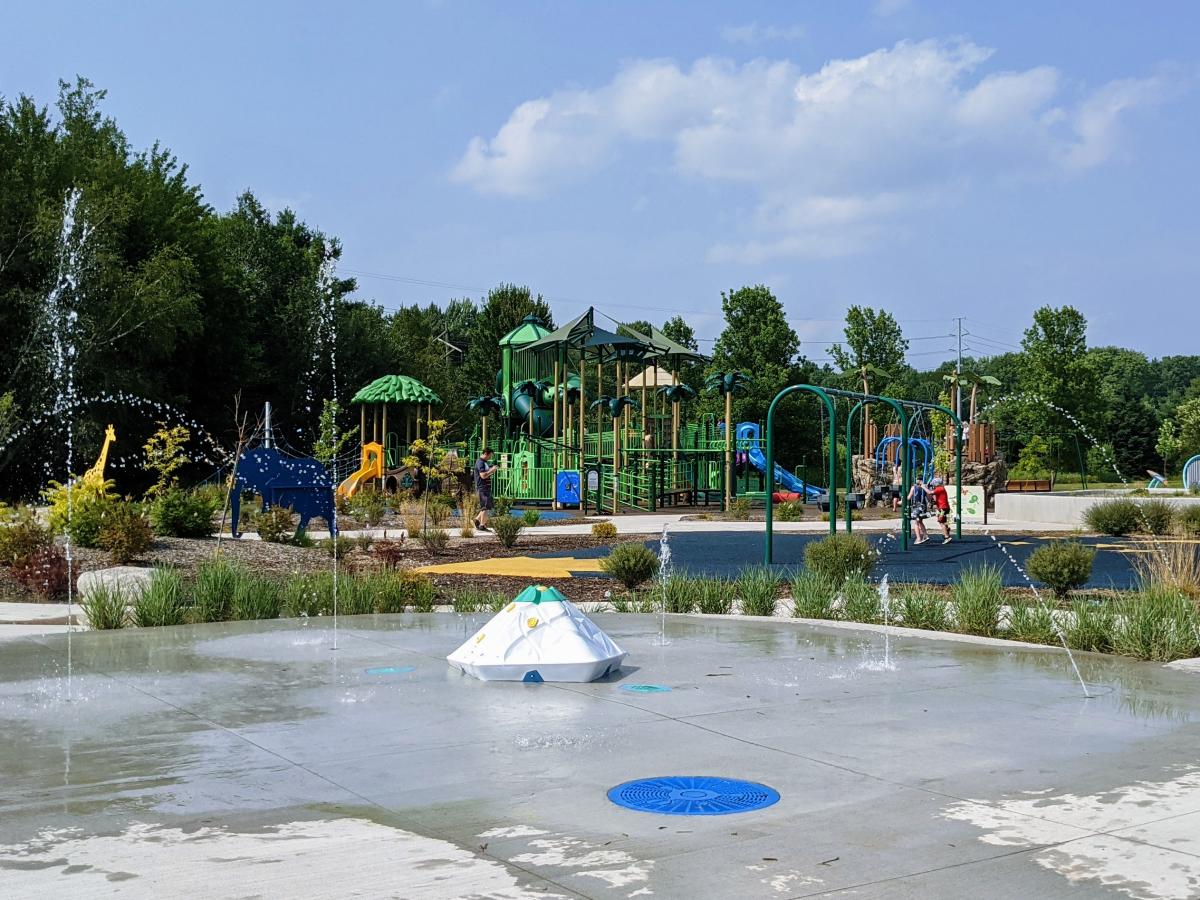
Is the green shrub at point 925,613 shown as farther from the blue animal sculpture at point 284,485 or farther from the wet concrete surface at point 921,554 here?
the blue animal sculpture at point 284,485

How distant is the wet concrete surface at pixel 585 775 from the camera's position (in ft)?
14.5

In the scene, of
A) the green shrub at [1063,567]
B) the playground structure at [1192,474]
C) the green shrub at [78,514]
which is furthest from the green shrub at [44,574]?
the playground structure at [1192,474]

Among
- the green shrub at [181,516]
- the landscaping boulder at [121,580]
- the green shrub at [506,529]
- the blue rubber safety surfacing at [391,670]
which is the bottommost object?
the blue rubber safety surfacing at [391,670]

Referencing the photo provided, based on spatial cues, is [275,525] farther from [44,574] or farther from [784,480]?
[784,480]

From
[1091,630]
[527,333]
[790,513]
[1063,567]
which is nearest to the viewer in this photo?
[1091,630]

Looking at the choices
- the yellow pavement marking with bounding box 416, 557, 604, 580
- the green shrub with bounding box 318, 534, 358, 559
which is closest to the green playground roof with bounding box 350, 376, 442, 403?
the green shrub with bounding box 318, 534, 358, 559

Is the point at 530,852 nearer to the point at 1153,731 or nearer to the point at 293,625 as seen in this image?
the point at 1153,731

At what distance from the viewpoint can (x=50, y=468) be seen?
3844 centimetres

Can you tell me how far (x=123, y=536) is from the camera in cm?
1577

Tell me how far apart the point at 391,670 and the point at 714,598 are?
5.08 m

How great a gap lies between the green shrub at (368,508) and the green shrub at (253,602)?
54.7 feet

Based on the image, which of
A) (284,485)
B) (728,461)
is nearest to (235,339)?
(728,461)

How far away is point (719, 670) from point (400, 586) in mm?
5043

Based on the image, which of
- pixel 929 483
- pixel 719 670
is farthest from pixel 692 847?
pixel 929 483
